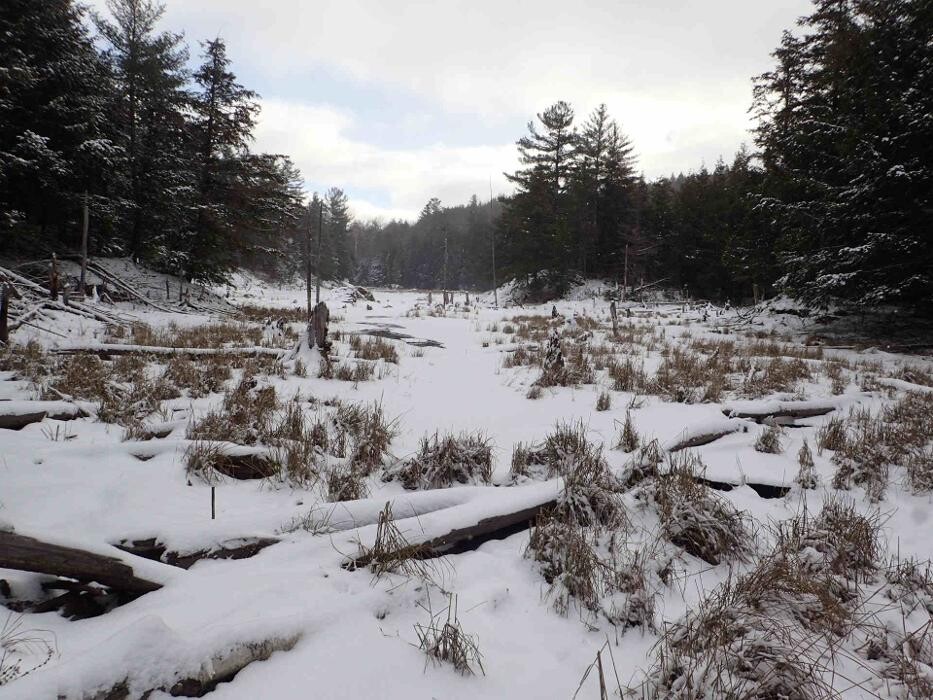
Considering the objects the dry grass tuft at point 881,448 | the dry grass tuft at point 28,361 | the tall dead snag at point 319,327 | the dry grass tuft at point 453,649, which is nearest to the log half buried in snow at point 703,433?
the dry grass tuft at point 881,448

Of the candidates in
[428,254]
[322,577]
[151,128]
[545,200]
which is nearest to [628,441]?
[322,577]

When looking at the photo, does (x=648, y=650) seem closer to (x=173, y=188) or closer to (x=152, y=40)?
(x=173, y=188)

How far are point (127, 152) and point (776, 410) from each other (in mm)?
21193

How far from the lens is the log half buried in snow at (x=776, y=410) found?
4641 mm

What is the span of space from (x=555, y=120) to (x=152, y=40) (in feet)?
86.3

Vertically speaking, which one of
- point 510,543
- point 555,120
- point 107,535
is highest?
point 555,120

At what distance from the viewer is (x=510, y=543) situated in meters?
2.46

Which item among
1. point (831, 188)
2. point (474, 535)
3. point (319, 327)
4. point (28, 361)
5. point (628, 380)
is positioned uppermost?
point (831, 188)

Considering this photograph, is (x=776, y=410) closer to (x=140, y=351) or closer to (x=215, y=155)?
(x=140, y=351)

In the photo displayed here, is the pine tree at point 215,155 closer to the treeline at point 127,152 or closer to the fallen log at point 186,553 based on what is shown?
the treeline at point 127,152

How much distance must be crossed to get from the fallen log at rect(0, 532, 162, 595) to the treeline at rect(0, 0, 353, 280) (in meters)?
14.2

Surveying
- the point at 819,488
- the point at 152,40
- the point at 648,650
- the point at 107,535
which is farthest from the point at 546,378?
the point at 152,40

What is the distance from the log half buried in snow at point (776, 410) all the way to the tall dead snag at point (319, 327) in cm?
633

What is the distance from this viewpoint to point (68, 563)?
5.24 feet
